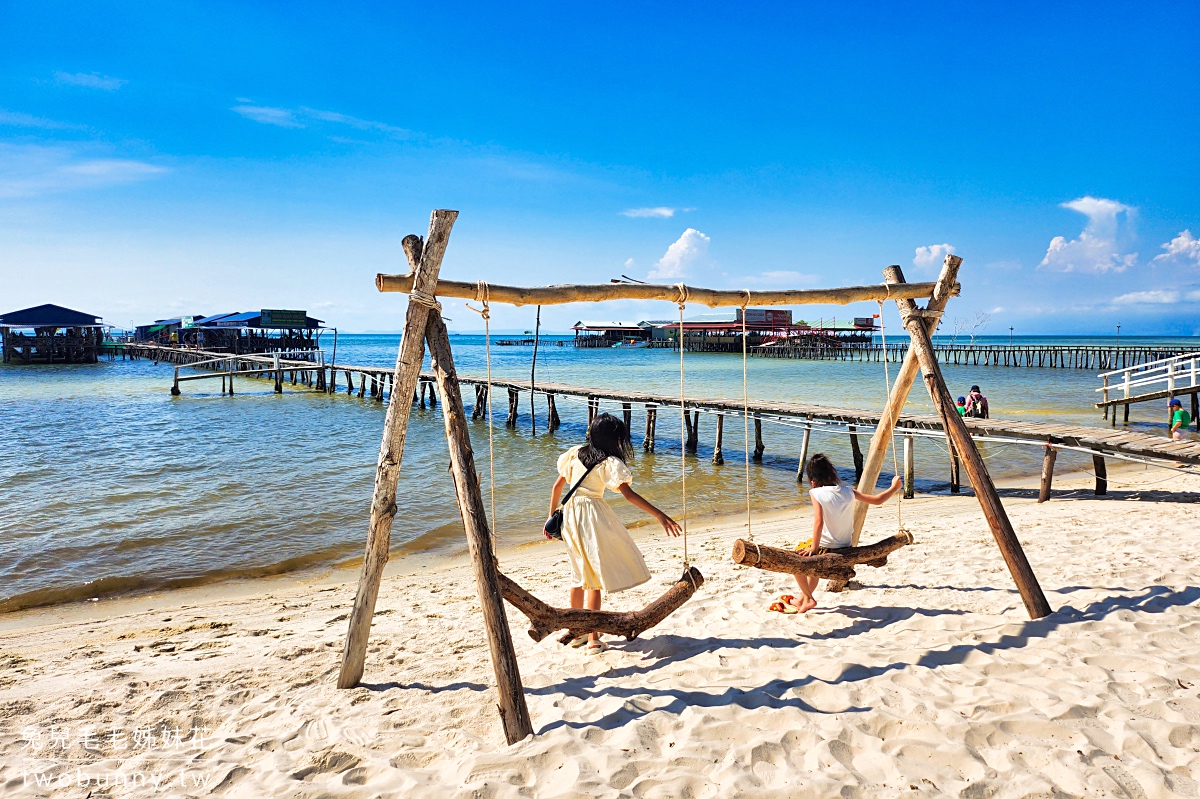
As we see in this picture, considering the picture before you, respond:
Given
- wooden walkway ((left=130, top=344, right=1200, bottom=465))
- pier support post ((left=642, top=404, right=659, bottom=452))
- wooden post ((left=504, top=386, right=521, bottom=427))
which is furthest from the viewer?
wooden post ((left=504, top=386, right=521, bottom=427))

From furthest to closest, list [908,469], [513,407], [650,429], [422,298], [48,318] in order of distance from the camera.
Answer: [48,318] < [513,407] < [650,429] < [908,469] < [422,298]

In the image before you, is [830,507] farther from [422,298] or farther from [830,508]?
[422,298]

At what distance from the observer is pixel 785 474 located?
12336 mm

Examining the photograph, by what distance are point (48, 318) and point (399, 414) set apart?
54205mm

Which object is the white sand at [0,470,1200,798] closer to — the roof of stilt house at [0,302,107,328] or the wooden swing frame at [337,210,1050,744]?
the wooden swing frame at [337,210,1050,744]

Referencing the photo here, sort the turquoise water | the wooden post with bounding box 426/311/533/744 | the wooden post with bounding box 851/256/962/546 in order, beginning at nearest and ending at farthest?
the wooden post with bounding box 426/311/533/744, the wooden post with bounding box 851/256/962/546, the turquoise water

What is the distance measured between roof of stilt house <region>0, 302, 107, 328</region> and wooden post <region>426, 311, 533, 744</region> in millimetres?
53471

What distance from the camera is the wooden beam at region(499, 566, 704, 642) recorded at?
328 cm

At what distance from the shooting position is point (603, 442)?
12.1 ft

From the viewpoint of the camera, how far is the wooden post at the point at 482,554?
279 cm

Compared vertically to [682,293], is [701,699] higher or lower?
lower

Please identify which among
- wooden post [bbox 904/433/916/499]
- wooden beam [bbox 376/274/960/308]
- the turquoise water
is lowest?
the turquoise water

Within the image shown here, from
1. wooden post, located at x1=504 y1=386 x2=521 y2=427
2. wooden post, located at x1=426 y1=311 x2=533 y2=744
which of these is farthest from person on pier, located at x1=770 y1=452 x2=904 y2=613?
wooden post, located at x1=504 y1=386 x2=521 y2=427

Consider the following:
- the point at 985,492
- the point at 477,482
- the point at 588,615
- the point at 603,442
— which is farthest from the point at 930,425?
the point at 477,482
